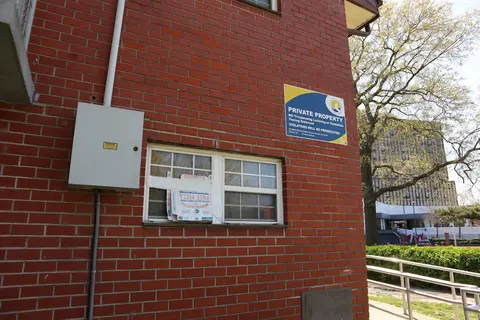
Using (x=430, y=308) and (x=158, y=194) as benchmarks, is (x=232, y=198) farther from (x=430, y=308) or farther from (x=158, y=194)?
(x=430, y=308)

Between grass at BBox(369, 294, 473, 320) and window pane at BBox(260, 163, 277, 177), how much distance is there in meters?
4.78

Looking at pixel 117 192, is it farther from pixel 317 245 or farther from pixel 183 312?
pixel 317 245

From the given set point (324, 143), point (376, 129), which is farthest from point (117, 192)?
point (376, 129)

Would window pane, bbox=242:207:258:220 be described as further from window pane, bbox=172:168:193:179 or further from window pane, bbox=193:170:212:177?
window pane, bbox=172:168:193:179

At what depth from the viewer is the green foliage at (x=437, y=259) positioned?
389 inches

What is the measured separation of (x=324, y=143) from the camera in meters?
4.54

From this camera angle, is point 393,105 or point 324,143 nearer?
point 324,143

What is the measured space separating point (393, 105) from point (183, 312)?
1771 centimetres

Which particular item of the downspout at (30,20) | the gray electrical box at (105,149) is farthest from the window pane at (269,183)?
the downspout at (30,20)

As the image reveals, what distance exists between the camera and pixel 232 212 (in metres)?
3.78

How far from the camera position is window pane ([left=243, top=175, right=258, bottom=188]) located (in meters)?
3.94

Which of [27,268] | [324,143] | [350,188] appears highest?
[324,143]

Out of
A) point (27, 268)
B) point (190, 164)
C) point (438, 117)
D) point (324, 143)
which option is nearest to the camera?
point (27, 268)

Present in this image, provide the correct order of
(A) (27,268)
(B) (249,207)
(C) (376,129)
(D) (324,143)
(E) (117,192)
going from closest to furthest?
1. (A) (27,268)
2. (E) (117,192)
3. (B) (249,207)
4. (D) (324,143)
5. (C) (376,129)
